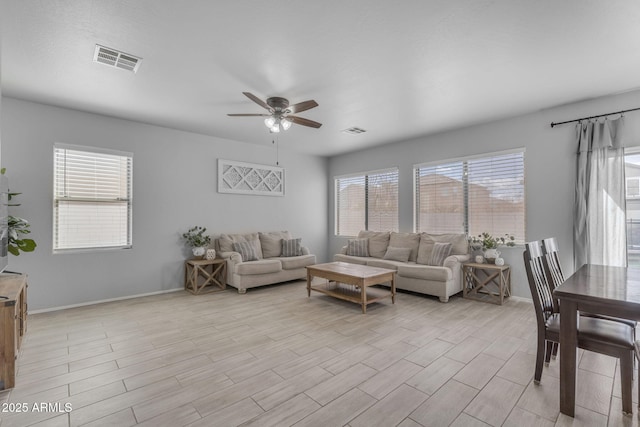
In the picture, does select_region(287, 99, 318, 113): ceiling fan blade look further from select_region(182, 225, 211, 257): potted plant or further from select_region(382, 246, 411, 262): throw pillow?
select_region(382, 246, 411, 262): throw pillow

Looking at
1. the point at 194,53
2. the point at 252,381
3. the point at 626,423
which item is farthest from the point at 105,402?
the point at 626,423

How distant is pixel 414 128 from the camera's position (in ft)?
16.8

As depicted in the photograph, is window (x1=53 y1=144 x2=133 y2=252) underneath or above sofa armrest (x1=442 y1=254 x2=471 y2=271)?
above

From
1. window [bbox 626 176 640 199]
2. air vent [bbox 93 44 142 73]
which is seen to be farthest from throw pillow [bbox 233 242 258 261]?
window [bbox 626 176 640 199]

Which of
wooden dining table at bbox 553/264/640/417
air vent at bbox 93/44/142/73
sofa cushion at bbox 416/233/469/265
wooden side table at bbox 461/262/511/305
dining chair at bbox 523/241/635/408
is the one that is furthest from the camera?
sofa cushion at bbox 416/233/469/265

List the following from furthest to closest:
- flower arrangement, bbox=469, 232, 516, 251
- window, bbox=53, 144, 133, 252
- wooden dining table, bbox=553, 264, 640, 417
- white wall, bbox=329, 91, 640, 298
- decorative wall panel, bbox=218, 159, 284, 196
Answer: decorative wall panel, bbox=218, 159, 284, 196 → flower arrangement, bbox=469, 232, 516, 251 → window, bbox=53, 144, 133, 252 → white wall, bbox=329, 91, 640, 298 → wooden dining table, bbox=553, 264, 640, 417

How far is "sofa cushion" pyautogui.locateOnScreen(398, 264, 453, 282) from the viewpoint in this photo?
4.31 metres

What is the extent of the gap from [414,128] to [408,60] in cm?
235

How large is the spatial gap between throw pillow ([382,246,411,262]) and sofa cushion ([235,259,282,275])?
1970 millimetres

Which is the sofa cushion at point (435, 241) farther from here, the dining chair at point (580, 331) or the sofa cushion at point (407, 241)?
the dining chair at point (580, 331)

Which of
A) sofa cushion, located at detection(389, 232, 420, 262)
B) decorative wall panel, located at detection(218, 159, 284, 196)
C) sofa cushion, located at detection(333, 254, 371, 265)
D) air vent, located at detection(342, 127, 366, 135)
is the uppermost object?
air vent, located at detection(342, 127, 366, 135)

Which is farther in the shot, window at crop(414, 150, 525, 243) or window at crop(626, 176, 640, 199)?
window at crop(414, 150, 525, 243)

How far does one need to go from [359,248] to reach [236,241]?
2328 mm

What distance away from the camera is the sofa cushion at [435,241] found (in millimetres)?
4879
